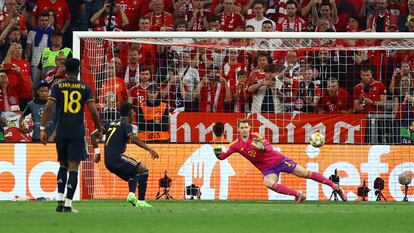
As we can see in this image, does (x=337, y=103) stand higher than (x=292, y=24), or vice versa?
(x=292, y=24)

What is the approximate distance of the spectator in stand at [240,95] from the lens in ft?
82.1

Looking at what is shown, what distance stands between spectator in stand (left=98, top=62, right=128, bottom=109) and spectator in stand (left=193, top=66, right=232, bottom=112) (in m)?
1.51

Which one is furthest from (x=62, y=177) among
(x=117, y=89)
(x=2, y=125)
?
(x=2, y=125)

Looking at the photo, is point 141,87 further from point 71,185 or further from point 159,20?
point 71,185

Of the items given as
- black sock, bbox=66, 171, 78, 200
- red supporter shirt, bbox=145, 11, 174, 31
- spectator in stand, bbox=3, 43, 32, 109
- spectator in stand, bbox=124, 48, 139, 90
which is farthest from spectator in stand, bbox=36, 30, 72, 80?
black sock, bbox=66, 171, 78, 200

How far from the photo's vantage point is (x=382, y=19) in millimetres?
27656

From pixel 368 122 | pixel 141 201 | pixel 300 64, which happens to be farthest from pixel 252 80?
pixel 141 201

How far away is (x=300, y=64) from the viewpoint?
25.3m

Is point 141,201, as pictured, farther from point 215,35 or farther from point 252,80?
point 252,80

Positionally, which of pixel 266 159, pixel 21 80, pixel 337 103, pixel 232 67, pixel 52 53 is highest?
pixel 52 53

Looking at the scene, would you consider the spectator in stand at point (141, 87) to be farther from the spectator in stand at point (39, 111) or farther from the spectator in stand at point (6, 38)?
the spectator in stand at point (6, 38)

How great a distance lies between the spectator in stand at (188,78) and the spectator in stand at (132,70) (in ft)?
3.12

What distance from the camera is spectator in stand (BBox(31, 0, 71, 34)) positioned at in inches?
1107

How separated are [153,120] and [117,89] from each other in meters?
1.01
